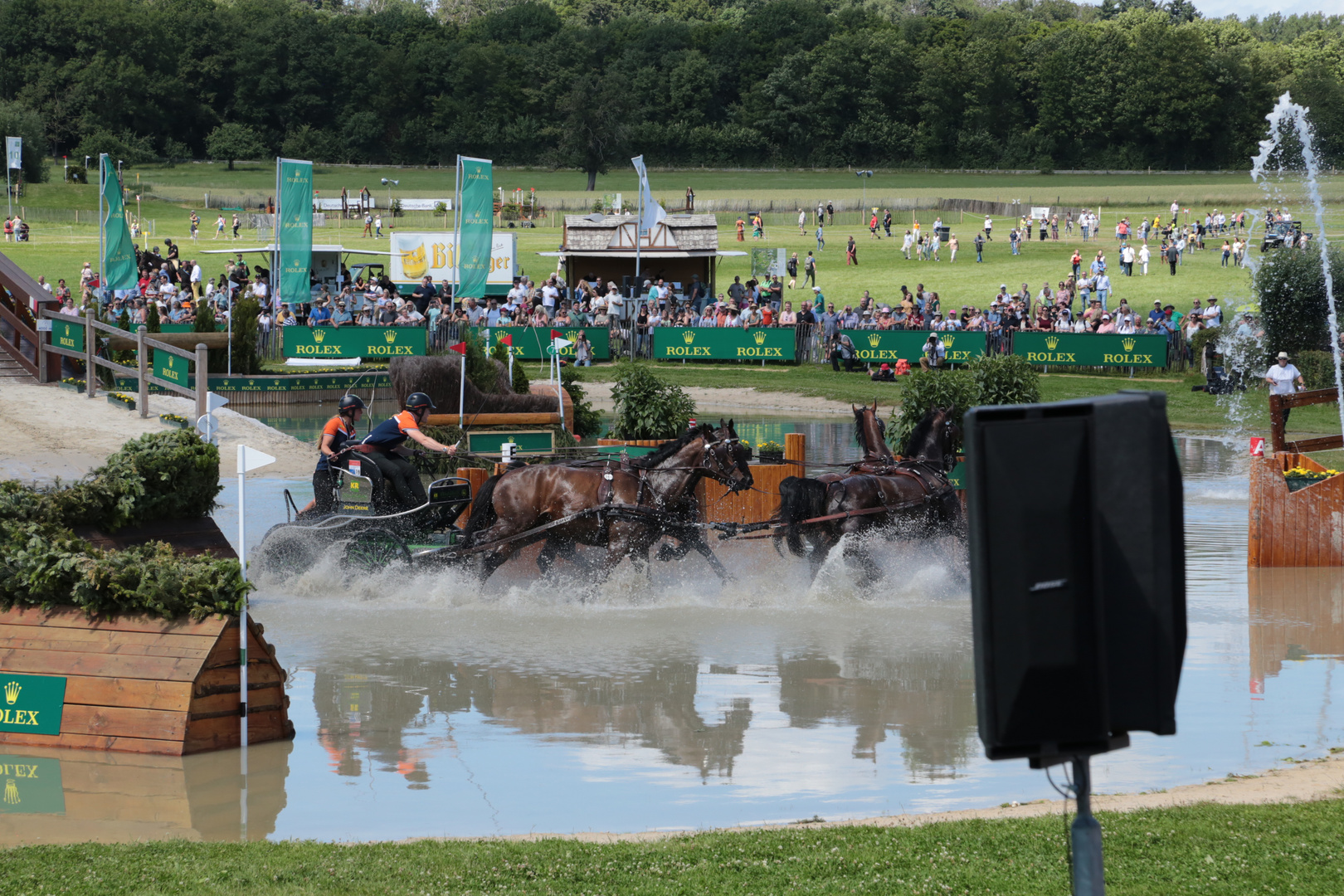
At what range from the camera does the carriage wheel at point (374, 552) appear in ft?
44.7

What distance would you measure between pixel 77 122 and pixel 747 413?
91.8 meters

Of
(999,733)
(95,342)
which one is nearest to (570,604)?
(999,733)

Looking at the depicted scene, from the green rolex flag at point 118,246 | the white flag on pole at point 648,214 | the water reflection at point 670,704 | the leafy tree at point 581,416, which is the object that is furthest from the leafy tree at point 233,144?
the water reflection at point 670,704

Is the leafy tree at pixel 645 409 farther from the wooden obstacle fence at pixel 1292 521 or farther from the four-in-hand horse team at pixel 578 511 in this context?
the wooden obstacle fence at pixel 1292 521

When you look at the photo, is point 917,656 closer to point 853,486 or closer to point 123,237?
point 853,486

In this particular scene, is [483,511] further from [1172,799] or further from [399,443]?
[1172,799]

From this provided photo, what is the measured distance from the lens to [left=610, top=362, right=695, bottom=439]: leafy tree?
752 inches

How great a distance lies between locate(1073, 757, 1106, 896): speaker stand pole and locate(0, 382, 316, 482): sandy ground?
56.2 feet

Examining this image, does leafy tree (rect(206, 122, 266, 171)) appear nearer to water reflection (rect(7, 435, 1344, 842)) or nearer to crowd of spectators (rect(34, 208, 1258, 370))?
crowd of spectators (rect(34, 208, 1258, 370))

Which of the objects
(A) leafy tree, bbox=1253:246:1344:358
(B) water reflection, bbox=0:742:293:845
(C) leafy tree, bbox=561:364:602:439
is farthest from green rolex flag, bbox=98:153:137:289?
(A) leafy tree, bbox=1253:246:1344:358

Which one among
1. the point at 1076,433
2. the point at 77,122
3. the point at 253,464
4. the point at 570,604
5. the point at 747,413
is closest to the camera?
the point at 1076,433

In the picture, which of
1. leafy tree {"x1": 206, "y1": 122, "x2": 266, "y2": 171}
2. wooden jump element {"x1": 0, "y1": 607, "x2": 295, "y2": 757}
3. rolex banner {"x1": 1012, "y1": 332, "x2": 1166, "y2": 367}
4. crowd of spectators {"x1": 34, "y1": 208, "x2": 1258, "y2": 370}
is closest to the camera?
wooden jump element {"x1": 0, "y1": 607, "x2": 295, "y2": 757}

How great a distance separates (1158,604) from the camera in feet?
11.0

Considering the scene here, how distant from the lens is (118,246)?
3369 cm
